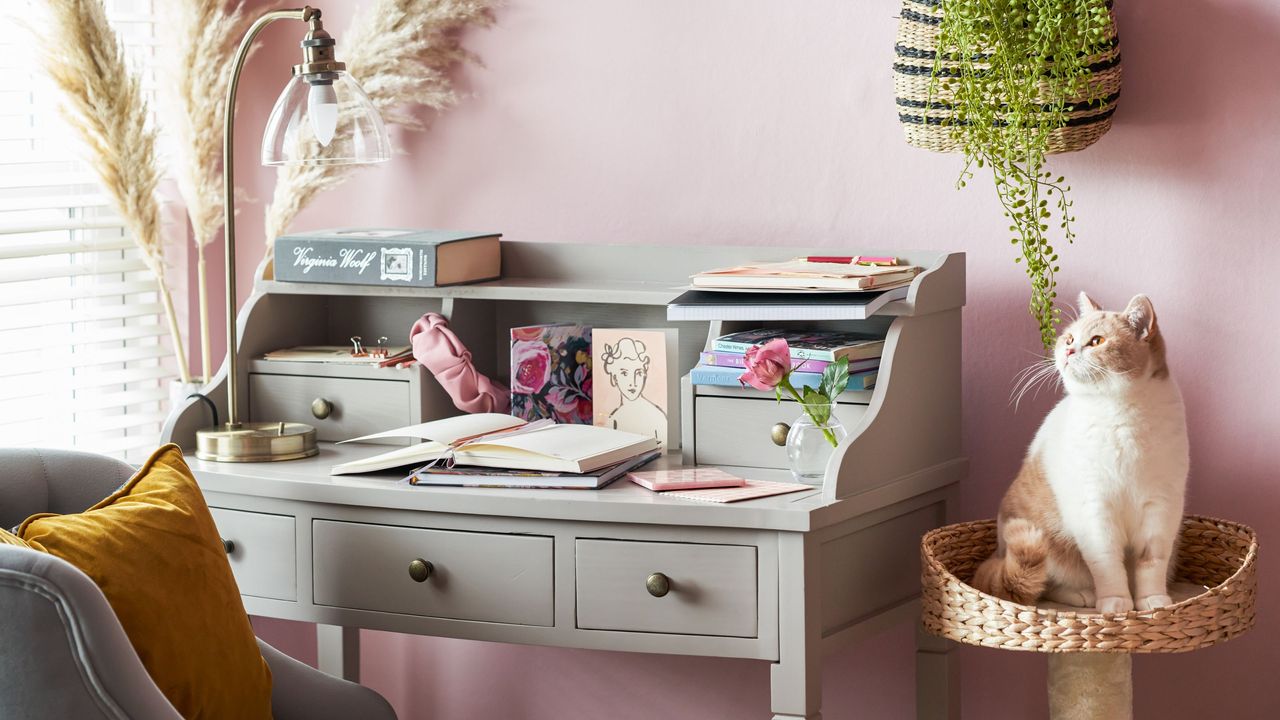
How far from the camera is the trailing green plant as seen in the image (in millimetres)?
1910

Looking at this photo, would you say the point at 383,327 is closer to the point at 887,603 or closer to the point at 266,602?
the point at 266,602

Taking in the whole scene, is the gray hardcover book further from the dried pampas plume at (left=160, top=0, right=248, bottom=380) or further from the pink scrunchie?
the dried pampas plume at (left=160, top=0, right=248, bottom=380)

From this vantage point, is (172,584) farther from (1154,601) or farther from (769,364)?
(1154,601)

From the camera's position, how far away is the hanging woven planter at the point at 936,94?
198cm

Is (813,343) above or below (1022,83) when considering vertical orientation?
below

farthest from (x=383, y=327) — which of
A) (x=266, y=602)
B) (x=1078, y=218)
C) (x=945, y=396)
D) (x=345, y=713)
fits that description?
(x=1078, y=218)

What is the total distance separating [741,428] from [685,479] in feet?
0.59

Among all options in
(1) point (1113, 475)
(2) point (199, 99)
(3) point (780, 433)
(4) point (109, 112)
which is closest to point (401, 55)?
(2) point (199, 99)

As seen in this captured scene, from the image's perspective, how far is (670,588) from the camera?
70.2 inches

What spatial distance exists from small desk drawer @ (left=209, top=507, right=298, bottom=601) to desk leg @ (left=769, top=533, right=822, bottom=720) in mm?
696

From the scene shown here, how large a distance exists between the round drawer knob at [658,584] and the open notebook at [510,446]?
7.1 inches

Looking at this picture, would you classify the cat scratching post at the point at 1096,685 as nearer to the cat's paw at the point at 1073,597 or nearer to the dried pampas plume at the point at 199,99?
the cat's paw at the point at 1073,597

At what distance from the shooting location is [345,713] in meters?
1.88

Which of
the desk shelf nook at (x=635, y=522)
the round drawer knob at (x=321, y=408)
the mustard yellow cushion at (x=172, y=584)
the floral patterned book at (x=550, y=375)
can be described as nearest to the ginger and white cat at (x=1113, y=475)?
the desk shelf nook at (x=635, y=522)
